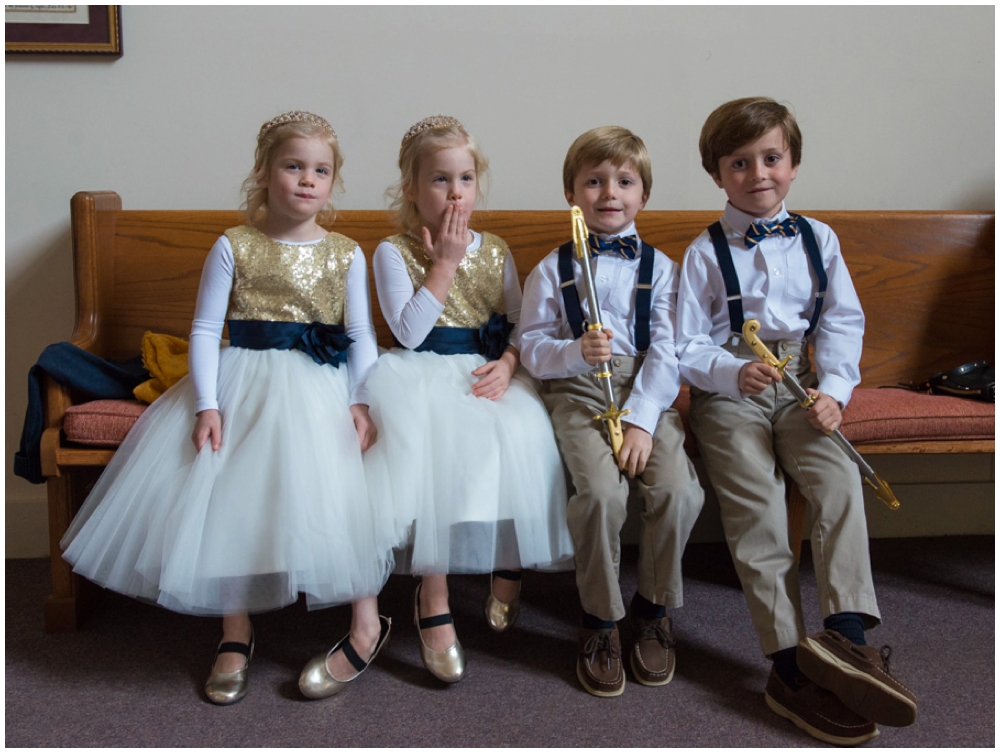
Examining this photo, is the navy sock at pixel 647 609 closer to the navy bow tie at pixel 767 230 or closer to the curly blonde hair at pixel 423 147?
the navy bow tie at pixel 767 230

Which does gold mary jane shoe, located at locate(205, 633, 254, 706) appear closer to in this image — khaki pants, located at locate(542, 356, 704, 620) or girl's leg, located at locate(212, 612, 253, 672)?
girl's leg, located at locate(212, 612, 253, 672)

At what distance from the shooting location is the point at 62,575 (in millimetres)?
1983

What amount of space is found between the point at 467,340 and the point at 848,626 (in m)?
1.07

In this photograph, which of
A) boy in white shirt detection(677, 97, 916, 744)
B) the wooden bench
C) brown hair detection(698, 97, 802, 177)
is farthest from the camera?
the wooden bench

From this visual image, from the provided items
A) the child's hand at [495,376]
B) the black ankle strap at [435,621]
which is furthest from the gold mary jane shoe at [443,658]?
the child's hand at [495,376]

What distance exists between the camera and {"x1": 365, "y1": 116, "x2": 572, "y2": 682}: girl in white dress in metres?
1.68

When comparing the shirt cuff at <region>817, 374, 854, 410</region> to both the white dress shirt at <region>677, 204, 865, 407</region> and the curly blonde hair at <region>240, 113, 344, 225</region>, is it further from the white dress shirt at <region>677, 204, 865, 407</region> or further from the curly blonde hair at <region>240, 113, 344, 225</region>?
the curly blonde hair at <region>240, 113, 344, 225</region>

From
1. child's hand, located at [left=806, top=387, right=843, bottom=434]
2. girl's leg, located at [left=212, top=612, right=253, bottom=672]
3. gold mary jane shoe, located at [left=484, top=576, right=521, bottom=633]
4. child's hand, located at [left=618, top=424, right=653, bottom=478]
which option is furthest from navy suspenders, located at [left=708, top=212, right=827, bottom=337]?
girl's leg, located at [left=212, top=612, right=253, bottom=672]

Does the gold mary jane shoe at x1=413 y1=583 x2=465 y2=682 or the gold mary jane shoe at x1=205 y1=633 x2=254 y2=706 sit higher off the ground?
the gold mary jane shoe at x1=413 y1=583 x2=465 y2=682

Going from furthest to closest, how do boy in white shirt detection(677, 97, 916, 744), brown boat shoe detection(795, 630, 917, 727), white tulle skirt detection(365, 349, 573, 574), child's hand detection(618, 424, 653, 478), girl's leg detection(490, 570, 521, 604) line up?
girl's leg detection(490, 570, 521, 604)
child's hand detection(618, 424, 653, 478)
white tulle skirt detection(365, 349, 573, 574)
boy in white shirt detection(677, 97, 916, 744)
brown boat shoe detection(795, 630, 917, 727)

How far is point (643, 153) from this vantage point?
6.39ft

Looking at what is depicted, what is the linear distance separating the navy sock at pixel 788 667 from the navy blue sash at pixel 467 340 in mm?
948

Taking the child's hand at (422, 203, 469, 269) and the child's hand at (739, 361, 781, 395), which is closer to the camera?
the child's hand at (739, 361, 781, 395)

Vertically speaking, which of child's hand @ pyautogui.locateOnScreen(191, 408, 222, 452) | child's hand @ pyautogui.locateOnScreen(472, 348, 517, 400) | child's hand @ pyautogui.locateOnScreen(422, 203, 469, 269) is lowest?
child's hand @ pyautogui.locateOnScreen(191, 408, 222, 452)
